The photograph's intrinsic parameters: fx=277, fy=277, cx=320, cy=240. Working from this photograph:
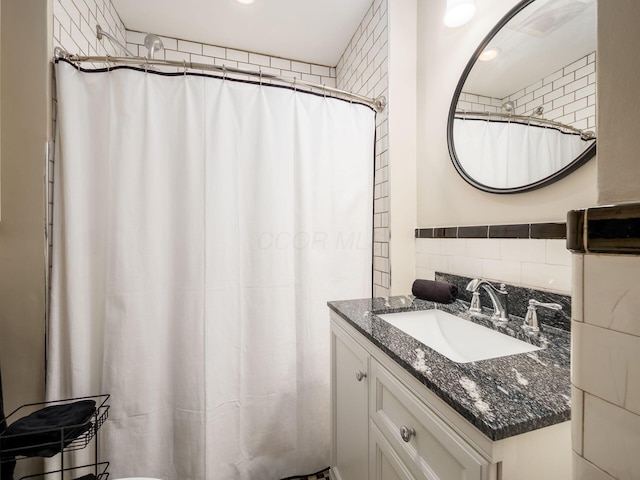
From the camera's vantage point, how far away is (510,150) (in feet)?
3.51

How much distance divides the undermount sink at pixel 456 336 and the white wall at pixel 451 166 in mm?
430

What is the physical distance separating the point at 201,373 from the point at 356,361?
78cm

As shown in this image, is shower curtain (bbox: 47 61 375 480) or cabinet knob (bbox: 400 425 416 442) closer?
cabinet knob (bbox: 400 425 416 442)

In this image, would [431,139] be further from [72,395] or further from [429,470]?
[72,395]

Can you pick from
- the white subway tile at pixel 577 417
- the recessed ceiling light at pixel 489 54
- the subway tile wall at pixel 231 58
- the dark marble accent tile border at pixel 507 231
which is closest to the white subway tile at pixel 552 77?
the recessed ceiling light at pixel 489 54

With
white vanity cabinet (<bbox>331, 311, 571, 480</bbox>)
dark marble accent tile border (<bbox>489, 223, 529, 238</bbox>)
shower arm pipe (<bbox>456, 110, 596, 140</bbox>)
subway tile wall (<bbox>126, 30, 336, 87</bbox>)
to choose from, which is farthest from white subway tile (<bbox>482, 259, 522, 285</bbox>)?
subway tile wall (<bbox>126, 30, 336, 87</bbox>)

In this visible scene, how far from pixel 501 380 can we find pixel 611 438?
30 centimetres

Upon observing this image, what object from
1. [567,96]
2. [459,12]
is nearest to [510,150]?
[567,96]

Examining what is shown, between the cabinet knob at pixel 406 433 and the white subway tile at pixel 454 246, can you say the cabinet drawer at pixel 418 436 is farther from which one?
the white subway tile at pixel 454 246

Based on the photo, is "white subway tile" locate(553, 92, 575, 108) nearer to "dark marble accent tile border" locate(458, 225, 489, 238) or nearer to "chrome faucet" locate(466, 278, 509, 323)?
"dark marble accent tile border" locate(458, 225, 489, 238)

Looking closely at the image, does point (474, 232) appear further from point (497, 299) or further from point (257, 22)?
point (257, 22)

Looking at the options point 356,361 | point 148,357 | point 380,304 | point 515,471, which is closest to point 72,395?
point 148,357

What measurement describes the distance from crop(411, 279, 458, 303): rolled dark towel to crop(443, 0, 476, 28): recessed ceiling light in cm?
117

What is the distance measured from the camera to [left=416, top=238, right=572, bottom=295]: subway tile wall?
898mm
